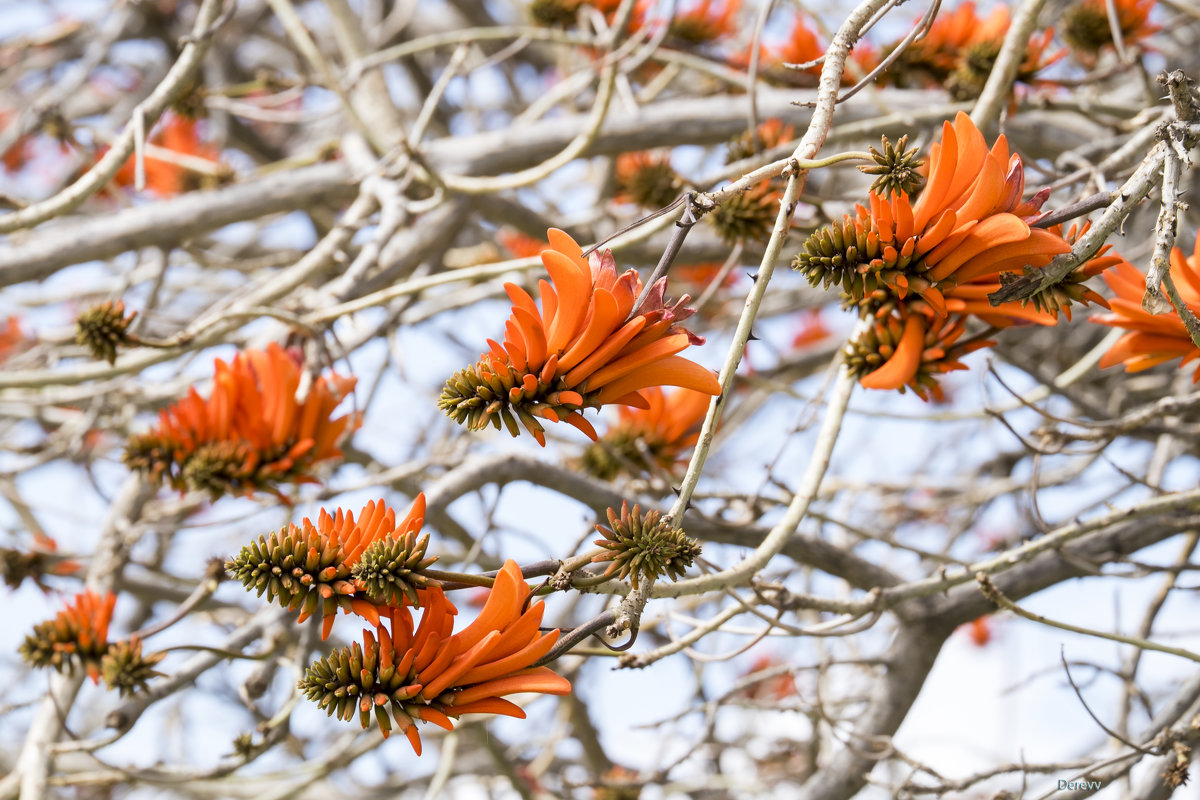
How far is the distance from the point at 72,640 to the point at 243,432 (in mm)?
Answer: 294

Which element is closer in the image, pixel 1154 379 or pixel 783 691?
pixel 1154 379

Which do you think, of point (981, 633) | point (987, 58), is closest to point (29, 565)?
point (987, 58)

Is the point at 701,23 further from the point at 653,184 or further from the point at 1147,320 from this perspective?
the point at 1147,320

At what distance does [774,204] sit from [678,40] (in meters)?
0.83

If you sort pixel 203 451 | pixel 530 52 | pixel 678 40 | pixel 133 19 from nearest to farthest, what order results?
pixel 203 451 < pixel 678 40 < pixel 133 19 < pixel 530 52

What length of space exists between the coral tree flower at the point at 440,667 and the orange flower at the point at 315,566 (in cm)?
2

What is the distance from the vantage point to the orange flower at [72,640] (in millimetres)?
1102

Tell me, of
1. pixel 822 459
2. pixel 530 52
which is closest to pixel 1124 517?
pixel 822 459

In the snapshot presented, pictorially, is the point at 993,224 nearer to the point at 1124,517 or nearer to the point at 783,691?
the point at 1124,517

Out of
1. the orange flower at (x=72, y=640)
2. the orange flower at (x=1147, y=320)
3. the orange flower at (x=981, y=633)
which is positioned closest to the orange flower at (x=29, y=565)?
the orange flower at (x=72, y=640)

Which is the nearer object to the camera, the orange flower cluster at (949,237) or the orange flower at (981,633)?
the orange flower cluster at (949,237)

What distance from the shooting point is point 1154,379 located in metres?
1.92

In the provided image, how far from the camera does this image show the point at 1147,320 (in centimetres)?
80

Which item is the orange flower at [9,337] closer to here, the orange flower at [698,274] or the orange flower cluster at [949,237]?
the orange flower at [698,274]
